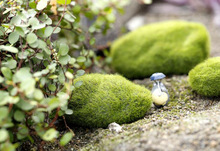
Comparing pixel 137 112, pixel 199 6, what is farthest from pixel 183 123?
pixel 199 6

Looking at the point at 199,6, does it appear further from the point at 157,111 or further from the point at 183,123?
the point at 183,123

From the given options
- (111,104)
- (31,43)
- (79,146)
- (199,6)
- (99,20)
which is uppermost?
(199,6)

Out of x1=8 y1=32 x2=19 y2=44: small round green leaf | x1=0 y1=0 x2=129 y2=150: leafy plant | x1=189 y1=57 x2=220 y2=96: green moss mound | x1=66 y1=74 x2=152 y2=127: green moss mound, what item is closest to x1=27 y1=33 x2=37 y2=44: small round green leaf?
x1=0 y1=0 x2=129 y2=150: leafy plant

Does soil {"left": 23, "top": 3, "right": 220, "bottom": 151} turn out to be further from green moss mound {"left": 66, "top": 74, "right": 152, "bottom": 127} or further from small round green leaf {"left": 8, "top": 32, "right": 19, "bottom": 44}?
small round green leaf {"left": 8, "top": 32, "right": 19, "bottom": 44}

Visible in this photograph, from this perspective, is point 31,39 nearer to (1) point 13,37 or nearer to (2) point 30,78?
(1) point 13,37

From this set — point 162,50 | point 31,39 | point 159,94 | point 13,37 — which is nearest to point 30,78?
point 31,39

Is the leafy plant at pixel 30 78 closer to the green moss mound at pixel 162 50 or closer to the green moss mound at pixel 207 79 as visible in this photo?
the green moss mound at pixel 207 79
